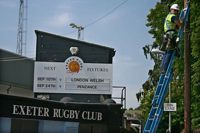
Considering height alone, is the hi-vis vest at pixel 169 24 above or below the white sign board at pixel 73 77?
above

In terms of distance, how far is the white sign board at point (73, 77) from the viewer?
782 inches

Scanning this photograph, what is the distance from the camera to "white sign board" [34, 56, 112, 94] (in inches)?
782

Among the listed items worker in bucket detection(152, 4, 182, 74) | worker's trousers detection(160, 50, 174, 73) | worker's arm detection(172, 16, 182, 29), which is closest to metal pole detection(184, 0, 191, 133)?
worker's arm detection(172, 16, 182, 29)

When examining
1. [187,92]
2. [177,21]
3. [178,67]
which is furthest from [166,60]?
[178,67]

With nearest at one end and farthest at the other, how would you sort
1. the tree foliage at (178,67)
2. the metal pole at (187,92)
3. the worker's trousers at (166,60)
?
the worker's trousers at (166,60), the metal pole at (187,92), the tree foliage at (178,67)

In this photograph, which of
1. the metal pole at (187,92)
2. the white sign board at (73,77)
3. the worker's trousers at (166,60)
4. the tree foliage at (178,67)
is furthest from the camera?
the tree foliage at (178,67)

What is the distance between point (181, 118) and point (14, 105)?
27.2m

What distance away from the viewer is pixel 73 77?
20.2 metres

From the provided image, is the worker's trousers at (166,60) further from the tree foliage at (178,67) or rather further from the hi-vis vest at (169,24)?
the tree foliage at (178,67)

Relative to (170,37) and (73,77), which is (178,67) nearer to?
(73,77)

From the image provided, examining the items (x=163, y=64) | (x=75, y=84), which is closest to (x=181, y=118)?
(x=75, y=84)

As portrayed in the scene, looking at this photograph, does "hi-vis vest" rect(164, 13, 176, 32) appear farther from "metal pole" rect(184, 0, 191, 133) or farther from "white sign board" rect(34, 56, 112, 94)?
"white sign board" rect(34, 56, 112, 94)

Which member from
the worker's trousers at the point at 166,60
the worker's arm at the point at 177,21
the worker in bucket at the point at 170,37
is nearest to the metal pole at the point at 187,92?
the worker's arm at the point at 177,21

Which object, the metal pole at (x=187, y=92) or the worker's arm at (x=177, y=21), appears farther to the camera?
the metal pole at (x=187, y=92)
